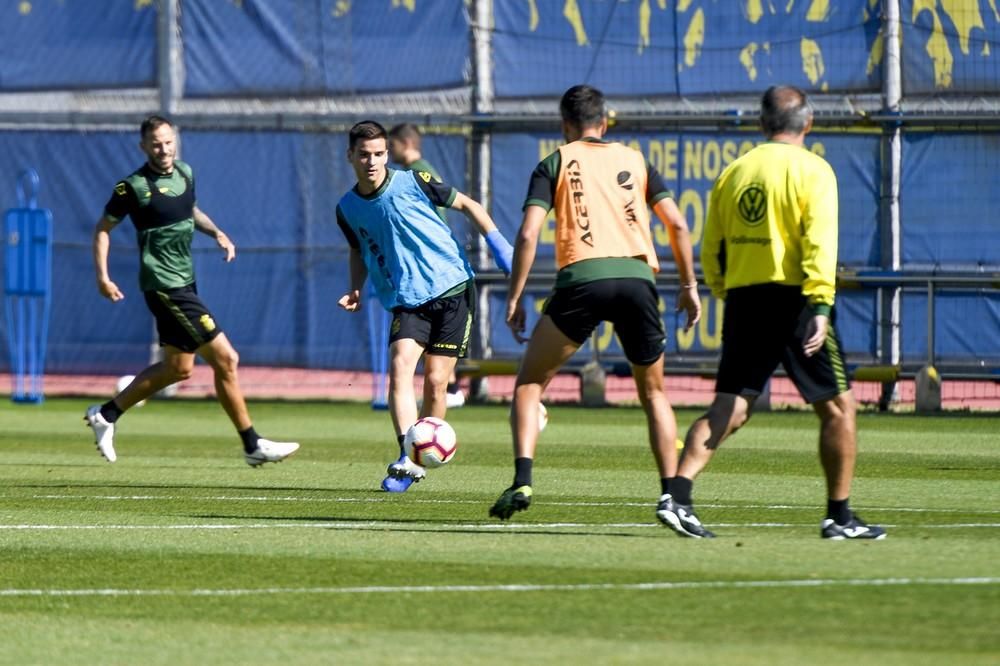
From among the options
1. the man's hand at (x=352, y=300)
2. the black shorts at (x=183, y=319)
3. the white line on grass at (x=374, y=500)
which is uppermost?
the man's hand at (x=352, y=300)

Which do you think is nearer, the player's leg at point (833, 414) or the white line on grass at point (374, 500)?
the player's leg at point (833, 414)

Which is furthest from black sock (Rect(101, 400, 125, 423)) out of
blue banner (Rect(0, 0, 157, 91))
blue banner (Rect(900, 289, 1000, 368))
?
blue banner (Rect(0, 0, 157, 91))

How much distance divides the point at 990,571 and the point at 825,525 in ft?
4.24

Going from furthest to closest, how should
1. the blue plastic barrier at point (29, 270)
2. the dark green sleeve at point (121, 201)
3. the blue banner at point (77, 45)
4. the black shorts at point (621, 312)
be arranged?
the blue banner at point (77, 45) → the blue plastic barrier at point (29, 270) → the dark green sleeve at point (121, 201) → the black shorts at point (621, 312)

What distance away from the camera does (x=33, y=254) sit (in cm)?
2108

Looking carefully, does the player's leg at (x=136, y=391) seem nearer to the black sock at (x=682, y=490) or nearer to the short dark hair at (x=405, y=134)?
the short dark hair at (x=405, y=134)

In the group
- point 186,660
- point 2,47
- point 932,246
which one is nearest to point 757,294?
point 186,660

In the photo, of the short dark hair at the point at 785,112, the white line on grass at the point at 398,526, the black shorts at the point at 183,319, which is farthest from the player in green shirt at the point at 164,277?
the short dark hair at the point at 785,112

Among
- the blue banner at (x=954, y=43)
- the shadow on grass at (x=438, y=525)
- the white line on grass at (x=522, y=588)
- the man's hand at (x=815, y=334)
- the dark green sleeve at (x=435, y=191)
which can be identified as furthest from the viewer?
the blue banner at (x=954, y=43)

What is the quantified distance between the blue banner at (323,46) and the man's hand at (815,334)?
45.0ft

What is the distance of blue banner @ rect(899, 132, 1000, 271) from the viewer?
1980 centimetres

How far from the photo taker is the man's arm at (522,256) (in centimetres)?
889

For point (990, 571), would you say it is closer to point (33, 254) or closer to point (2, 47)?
point (33, 254)

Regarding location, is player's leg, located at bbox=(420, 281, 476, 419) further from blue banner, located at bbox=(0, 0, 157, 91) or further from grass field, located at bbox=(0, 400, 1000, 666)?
blue banner, located at bbox=(0, 0, 157, 91)
